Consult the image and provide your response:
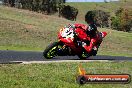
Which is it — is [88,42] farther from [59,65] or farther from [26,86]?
[26,86]

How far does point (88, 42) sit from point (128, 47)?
32454 millimetres

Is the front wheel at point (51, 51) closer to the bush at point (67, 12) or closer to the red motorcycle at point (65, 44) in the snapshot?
the red motorcycle at point (65, 44)

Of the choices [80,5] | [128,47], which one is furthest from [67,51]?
[80,5]

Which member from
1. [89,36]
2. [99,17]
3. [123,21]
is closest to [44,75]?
[89,36]

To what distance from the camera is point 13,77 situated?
35.0ft

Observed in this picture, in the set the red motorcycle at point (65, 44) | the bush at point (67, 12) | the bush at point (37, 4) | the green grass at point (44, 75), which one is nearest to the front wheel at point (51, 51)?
the red motorcycle at point (65, 44)

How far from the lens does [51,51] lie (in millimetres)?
16609

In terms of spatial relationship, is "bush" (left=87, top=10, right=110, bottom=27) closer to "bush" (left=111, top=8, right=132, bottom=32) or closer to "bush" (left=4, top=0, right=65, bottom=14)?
"bush" (left=111, top=8, right=132, bottom=32)

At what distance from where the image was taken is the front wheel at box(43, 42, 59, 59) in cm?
1641

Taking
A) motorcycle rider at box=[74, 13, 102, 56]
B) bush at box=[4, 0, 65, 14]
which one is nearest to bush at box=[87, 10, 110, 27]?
bush at box=[4, 0, 65, 14]

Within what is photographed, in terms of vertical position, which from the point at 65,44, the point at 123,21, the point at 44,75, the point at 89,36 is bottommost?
the point at 123,21

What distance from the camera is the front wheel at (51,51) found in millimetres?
16406

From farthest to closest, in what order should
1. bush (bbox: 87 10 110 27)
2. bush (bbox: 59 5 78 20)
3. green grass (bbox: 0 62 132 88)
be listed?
bush (bbox: 87 10 110 27), bush (bbox: 59 5 78 20), green grass (bbox: 0 62 132 88)

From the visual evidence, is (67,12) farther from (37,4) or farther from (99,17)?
(37,4)
